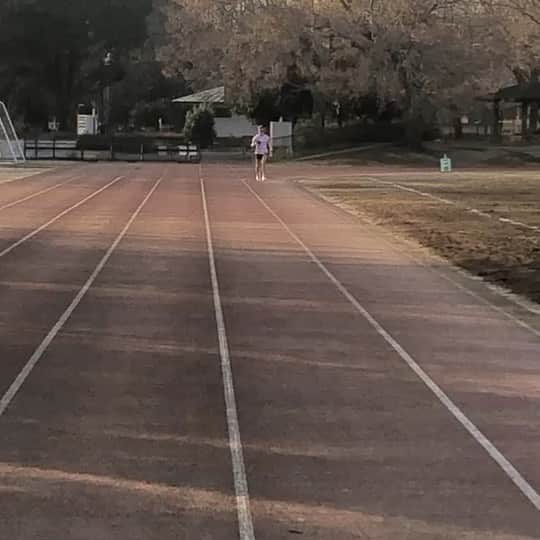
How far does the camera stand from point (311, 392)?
837cm

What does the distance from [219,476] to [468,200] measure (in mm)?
24195

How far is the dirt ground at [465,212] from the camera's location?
16562 mm

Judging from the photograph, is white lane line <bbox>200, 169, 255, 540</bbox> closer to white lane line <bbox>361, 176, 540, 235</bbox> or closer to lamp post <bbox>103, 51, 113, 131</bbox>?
white lane line <bbox>361, 176, 540, 235</bbox>

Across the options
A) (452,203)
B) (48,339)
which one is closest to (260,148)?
(452,203)

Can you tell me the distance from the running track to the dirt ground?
1.12 meters

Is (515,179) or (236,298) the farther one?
(515,179)

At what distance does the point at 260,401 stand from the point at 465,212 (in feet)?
60.2

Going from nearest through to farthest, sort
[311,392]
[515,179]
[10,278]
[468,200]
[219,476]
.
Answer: [219,476] < [311,392] < [10,278] < [468,200] < [515,179]

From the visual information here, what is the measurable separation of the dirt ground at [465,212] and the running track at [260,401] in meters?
1.12

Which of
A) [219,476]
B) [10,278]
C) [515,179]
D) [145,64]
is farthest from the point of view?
[145,64]

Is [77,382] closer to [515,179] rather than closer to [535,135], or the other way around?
[515,179]

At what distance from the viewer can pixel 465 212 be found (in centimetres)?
2581

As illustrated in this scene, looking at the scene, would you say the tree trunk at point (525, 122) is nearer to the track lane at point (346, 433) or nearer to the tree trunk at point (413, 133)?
the tree trunk at point (413, 133)

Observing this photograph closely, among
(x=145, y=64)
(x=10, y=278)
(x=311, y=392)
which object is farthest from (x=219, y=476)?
(x=145, y=64)
